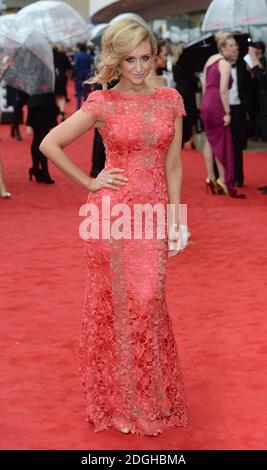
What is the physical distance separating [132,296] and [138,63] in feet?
3.30

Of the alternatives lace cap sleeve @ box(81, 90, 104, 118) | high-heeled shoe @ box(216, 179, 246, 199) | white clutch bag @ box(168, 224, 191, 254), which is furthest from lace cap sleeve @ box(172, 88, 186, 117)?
high-heeled shoe @ box(216, 179, 246, 199)

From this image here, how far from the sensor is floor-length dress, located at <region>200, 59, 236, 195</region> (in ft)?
38.1

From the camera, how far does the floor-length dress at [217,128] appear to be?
11625 millimetres

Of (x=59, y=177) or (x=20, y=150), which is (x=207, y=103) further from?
(x=20, y=150)

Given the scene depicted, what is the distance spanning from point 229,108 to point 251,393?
7036 millimetres

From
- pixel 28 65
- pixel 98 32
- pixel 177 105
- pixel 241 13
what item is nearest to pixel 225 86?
pixel 28 65

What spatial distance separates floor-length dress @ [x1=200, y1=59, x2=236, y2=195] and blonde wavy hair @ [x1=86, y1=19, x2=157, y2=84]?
729cm

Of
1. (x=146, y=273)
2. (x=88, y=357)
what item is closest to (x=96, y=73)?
(x=146, y=273)

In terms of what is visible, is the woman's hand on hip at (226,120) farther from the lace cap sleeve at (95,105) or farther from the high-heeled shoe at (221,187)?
the lace cap sleeve at (95,105)

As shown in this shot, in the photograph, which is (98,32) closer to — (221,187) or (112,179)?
(221,187)

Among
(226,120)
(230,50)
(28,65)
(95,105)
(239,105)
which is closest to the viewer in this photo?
(95,105)

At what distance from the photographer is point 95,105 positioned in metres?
4.45

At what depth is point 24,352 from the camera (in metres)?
5.89

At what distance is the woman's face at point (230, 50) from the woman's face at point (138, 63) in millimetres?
7078
